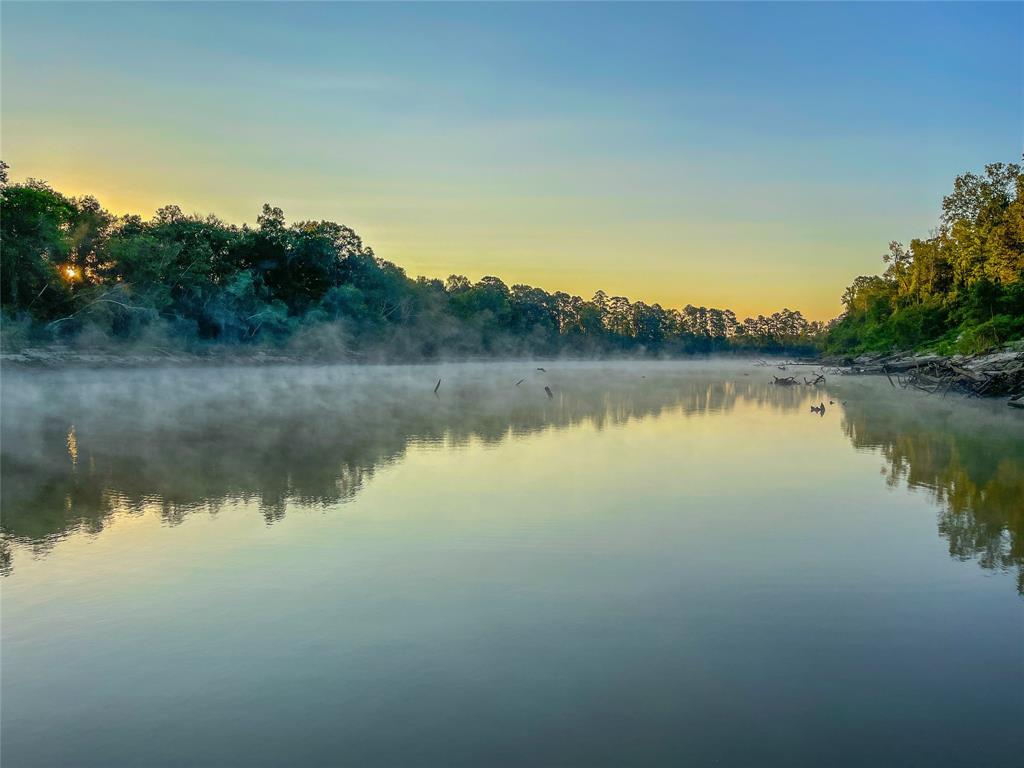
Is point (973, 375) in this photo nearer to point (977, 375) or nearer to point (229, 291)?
point (977, 375)

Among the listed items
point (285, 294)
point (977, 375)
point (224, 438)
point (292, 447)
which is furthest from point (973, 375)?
point (285, 294)

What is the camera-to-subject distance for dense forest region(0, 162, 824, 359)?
43.5m

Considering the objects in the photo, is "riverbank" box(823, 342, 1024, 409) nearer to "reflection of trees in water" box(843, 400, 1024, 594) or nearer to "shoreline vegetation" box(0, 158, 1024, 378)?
"shoreline vegetation" box(0, 158, 1024, 378)

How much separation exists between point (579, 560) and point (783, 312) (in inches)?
6805

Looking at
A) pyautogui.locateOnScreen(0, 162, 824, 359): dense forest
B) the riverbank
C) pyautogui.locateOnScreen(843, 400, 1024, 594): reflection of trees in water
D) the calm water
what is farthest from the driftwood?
pyautogui.locateOnScreen(0, 162, 824, 359): dense forest

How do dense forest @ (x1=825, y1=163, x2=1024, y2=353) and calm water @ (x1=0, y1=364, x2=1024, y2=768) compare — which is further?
dense forest @ (x1=825, y1=163, x2=1024, y2=353)

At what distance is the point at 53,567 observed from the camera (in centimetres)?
616

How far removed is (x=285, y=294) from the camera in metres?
68.8

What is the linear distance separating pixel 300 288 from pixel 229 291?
1397 centimetres

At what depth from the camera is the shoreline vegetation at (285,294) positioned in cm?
4125

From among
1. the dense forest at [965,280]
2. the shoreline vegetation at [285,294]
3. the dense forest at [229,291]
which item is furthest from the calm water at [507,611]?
the dense forest at [229,291]

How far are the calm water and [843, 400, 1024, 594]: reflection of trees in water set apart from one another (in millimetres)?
84

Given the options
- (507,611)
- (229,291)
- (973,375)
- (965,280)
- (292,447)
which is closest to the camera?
(507,611)

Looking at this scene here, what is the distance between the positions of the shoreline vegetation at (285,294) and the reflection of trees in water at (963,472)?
11.9 m
